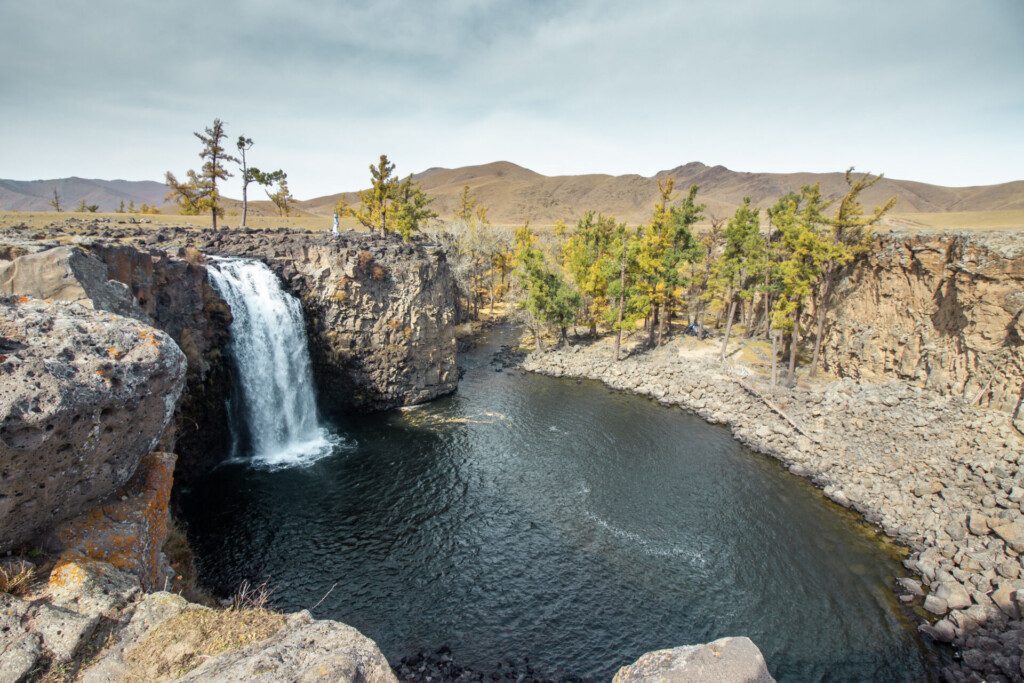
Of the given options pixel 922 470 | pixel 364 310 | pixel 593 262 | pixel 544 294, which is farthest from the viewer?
pixel 593 262

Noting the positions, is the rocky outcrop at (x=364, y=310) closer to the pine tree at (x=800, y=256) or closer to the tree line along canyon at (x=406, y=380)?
the tree line along canyon at (x=406, y=380)

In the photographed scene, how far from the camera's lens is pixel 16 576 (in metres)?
7.41

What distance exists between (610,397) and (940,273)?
2328cm

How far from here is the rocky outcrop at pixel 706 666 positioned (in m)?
6.84

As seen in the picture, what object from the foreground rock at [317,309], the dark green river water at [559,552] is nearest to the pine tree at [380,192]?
the foreground rock at [317,309]

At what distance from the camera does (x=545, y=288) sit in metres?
49.0

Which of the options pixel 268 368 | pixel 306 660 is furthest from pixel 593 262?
pixel 306 660

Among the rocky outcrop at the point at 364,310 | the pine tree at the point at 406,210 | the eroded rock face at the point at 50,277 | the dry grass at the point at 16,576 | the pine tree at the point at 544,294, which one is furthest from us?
the pine tree at the point at 406,210

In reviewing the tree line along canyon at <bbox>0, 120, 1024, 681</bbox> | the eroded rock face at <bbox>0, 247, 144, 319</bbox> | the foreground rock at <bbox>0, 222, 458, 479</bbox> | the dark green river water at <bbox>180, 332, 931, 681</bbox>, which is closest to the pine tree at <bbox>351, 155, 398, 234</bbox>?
the tree line along canyon at <bbox>0, 120, 1024, 681</bbox>

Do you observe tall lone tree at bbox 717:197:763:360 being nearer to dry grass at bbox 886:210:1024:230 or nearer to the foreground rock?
dry grass at bbox 886:210:1024:230

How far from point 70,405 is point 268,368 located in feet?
74.0

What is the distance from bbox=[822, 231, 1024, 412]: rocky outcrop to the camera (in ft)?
90.6

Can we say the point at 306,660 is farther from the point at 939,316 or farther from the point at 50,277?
the point at 939,316

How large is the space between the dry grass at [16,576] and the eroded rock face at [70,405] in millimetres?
371
